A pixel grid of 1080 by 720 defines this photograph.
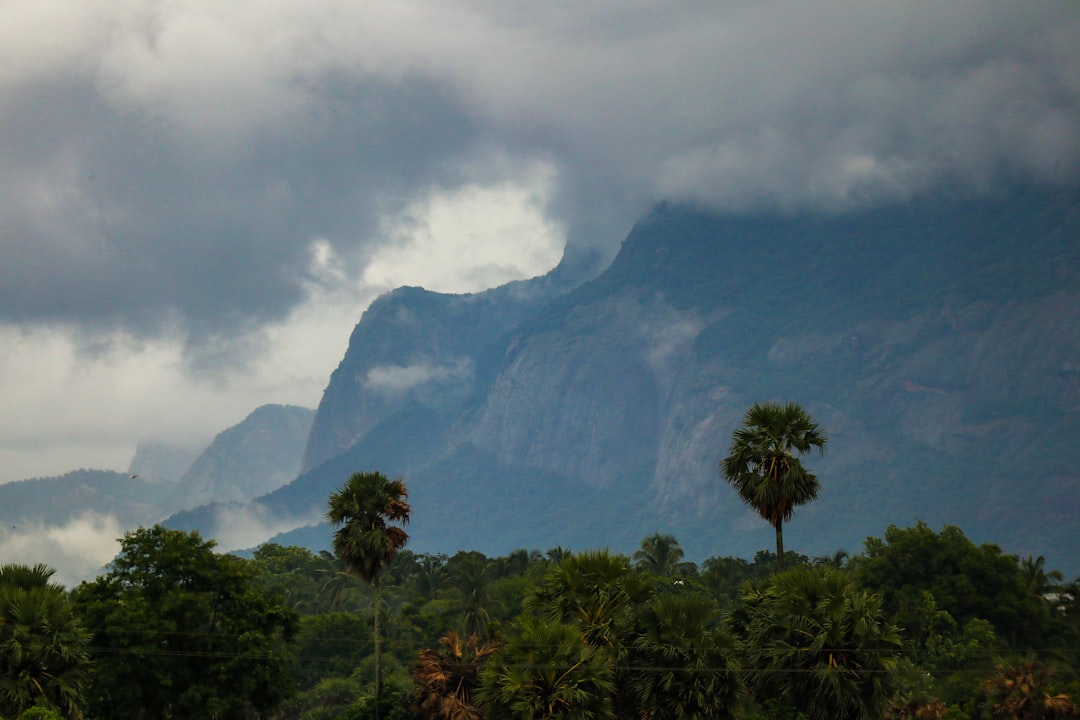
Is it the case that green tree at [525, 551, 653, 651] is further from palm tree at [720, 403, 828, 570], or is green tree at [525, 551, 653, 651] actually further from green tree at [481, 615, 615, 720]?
palm tree at [720, 403, 828, 570]

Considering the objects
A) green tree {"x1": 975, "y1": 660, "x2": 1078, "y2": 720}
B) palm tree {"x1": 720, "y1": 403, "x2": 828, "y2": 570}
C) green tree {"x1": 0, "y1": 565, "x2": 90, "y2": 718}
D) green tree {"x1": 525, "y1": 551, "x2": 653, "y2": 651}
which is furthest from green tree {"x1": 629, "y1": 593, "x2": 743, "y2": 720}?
green tree {"x1": 975, "y1": 660, "x2": 1078, "y2": 720}

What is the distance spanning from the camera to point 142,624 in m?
68.7

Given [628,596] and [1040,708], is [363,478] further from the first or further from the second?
[1040,708]

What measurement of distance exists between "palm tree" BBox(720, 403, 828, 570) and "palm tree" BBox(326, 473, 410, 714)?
23.4 metres

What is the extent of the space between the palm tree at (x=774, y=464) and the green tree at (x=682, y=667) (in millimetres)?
10201

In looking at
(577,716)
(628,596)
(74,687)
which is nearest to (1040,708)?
(628,596)

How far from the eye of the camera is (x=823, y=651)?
52656 mm

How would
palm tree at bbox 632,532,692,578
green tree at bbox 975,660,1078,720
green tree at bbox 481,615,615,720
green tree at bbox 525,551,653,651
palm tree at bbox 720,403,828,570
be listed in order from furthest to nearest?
palm tree at bbox 632,532,692,578 → green tree at bbox 975,660,1078,720 → palm tree at bbox 720,403,828,570 → green tree at bbox 525,551,653,651 → green tree at bbox 481,615,615,720

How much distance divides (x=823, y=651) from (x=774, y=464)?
1301 centimetres

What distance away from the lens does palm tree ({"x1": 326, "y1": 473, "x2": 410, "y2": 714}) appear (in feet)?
256

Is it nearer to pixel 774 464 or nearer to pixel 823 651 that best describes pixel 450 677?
pixel 774 464

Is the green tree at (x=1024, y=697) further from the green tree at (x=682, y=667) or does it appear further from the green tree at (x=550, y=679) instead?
the green tree at (x=550, y=679)

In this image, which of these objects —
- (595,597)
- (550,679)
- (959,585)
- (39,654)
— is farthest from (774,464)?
(959,585)

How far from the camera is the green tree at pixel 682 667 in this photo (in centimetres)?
5297
